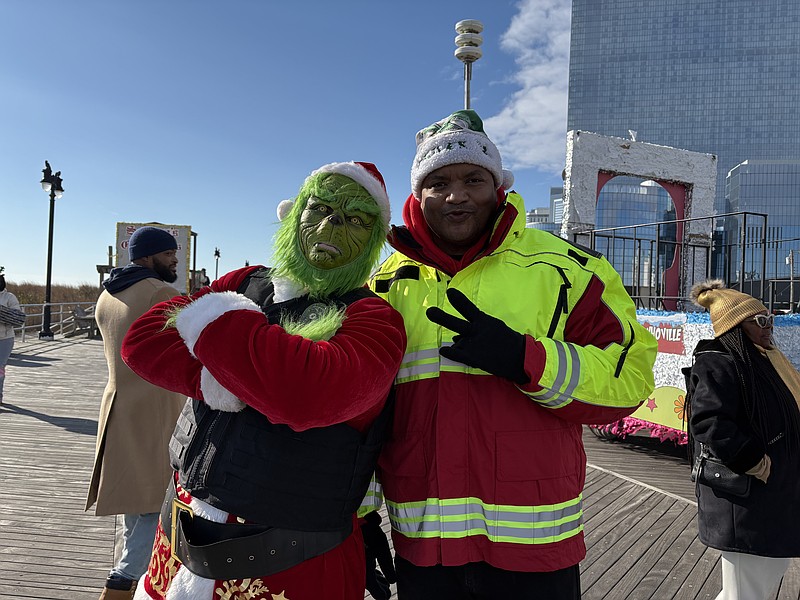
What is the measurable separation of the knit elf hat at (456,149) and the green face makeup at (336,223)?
0.80 feet

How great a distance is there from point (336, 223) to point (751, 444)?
1850 millimetres

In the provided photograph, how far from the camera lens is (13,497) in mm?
4160

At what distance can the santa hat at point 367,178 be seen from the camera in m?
1.60

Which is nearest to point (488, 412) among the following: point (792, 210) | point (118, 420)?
point (118, 420)

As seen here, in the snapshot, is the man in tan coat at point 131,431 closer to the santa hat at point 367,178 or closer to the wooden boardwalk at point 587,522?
the wooden boardwalk at point 587,522

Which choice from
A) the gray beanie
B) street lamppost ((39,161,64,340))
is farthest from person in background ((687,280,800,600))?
street lamppost ((39,161,64,340))

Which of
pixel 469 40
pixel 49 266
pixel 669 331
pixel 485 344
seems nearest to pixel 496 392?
pixel 485 344

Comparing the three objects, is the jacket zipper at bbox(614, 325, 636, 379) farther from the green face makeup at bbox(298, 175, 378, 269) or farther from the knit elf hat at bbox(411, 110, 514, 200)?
the green face makeup at bbox(298, 175, 378, 269)

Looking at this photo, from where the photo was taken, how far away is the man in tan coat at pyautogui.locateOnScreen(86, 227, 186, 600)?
2668 millimetres

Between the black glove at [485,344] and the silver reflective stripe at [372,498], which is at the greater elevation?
the black glove at [485,344]

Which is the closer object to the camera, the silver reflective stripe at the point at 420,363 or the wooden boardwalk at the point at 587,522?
the silver reflective stripe at the point at 420,363

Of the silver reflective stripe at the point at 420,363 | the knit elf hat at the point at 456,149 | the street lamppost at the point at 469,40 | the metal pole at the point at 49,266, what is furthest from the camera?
the metal pole at the point at 49,266

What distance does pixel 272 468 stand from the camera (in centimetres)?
134

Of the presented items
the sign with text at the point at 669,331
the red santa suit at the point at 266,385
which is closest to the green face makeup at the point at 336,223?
the red santa suit at the point at 266,385
